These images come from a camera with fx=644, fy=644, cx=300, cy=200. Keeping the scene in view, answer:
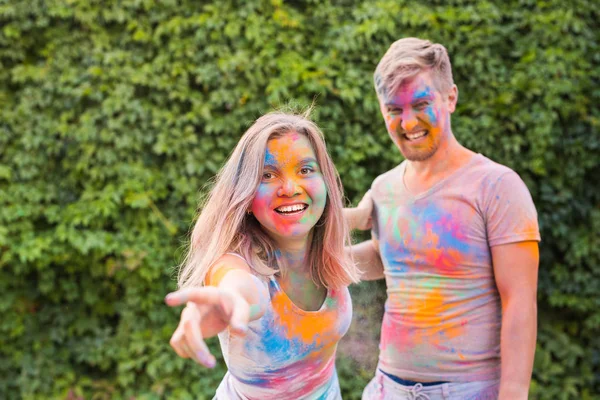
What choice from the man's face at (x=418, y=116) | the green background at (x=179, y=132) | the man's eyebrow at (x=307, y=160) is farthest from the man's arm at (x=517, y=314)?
the green background at (x=179, y=132)

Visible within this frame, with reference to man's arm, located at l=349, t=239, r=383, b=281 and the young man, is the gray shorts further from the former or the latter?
man's arm, located at l=349, t=239, r=383, b=281

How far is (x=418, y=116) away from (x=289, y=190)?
0.70 m

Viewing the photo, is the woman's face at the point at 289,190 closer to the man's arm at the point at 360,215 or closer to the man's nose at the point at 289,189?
the man's nose at the point at 289,189

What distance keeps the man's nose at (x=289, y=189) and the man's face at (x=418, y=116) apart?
624 millimetres

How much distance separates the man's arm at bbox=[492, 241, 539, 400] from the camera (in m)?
2.11

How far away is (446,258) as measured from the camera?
2271 mm

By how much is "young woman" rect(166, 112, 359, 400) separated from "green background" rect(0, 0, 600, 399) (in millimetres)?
2280

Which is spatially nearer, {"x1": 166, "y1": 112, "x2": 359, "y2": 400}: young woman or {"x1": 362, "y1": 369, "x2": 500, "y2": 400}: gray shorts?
{"x1": 166, "y1": 112, "x2": 359, "y2": 400}: young woman

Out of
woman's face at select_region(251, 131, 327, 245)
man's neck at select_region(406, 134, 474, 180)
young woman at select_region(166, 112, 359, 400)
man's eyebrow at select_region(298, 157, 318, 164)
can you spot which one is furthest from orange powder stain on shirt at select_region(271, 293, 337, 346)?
man's neck at select_region(406, 134, 474, 180)

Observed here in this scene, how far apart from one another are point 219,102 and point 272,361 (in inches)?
105

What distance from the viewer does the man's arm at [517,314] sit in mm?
2113

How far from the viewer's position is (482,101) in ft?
14.4

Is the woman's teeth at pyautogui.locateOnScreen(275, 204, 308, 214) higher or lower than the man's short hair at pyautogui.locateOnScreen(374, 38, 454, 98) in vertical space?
lower

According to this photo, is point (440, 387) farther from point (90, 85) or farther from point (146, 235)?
point (90, 85)
